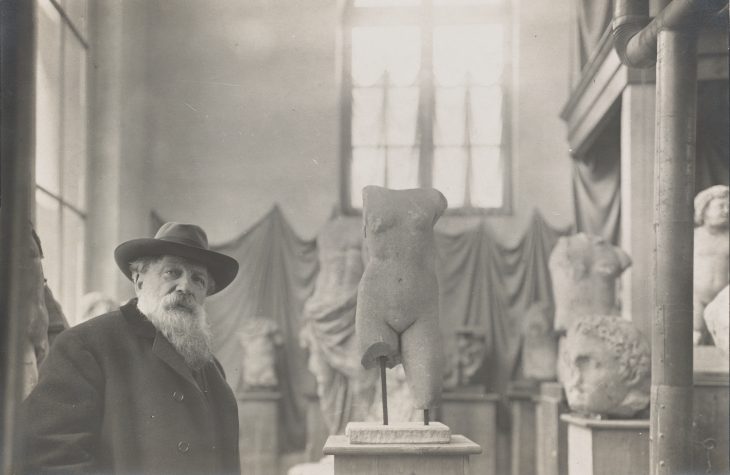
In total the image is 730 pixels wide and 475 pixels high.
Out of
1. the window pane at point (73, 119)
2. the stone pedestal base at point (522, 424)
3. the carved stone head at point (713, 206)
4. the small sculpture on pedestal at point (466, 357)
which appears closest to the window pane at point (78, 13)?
the window pane at point (73, 119)

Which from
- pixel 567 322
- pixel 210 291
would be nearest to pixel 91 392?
pixel 210 291

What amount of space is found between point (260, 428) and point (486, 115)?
413 cm

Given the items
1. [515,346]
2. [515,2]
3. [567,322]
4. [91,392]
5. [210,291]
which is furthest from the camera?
[515,346]

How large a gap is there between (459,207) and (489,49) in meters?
1.81

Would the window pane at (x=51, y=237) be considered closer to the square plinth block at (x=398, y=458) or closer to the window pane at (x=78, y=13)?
the window pane at (x=78, y=13)

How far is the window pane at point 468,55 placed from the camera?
946 cm

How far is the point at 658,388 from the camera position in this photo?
17.0ft

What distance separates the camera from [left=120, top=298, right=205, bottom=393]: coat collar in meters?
4.16

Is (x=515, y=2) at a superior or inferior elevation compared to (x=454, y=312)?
superior

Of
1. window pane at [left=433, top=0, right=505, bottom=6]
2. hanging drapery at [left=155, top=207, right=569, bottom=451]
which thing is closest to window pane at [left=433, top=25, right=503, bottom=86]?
window pane at [left=433, top=0, right=505, bottom=6]

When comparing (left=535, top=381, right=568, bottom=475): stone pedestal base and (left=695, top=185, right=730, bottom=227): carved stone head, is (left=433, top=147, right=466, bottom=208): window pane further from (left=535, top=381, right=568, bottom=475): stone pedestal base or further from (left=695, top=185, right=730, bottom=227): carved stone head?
(left=695, top=185, right=730, bottom=227): carved stone head

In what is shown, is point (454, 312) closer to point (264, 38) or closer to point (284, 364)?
point (284, 364)

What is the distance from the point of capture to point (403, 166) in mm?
10023

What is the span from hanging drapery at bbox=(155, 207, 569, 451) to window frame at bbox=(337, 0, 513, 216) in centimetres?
48
